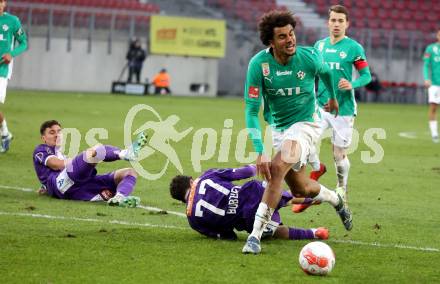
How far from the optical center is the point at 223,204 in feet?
27.6

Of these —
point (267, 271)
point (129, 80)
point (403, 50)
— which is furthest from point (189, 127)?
point (403, 50)

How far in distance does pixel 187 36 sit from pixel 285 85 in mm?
33227

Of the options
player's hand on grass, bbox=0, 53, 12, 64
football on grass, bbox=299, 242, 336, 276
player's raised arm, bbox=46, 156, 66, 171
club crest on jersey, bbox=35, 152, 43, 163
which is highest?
player's hand on grass, bbox=0, 53, 12, 64

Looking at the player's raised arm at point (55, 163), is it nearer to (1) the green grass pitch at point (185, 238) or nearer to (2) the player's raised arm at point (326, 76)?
(1) the green grass pitch at point (185, 238)

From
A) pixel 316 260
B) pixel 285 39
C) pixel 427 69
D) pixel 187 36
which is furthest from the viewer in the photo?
pixel 187 36

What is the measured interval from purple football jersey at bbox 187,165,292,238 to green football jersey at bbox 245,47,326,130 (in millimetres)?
593

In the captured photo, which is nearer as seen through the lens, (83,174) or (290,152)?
(290,152)

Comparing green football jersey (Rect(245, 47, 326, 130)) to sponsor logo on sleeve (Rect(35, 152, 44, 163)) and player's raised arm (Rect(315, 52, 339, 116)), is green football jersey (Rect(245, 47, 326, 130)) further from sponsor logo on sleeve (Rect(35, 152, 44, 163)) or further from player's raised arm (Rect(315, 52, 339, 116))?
sponsor logo on sleeve (Rect(35, 152, 44, 163))

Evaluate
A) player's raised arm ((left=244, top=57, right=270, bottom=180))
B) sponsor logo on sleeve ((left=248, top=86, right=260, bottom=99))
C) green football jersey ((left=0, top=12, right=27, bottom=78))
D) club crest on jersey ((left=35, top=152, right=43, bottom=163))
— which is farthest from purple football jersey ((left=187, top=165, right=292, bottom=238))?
green football jersey ((left=0, top=12, right=27, bottom=78))

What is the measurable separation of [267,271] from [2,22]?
32.6ft

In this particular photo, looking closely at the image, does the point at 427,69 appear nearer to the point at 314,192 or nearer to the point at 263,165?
the point at 314,192

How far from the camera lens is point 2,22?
51.4ft

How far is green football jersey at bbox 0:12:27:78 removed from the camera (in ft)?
51.5

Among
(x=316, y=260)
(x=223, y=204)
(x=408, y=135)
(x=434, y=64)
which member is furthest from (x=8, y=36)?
(x=408, y=135)
